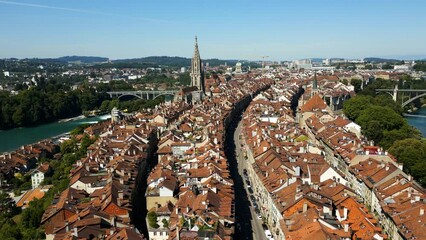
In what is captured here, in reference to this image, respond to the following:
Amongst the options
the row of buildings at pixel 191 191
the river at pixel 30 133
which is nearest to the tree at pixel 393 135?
the row of buildings at pixel 191 191

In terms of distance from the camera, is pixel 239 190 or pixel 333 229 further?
pixel 239 190

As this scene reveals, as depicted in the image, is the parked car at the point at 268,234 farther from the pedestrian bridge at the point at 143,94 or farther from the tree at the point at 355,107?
the pedestrian bridge at the point at 143,94

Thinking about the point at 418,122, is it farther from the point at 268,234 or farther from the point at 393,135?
the point at 268,234

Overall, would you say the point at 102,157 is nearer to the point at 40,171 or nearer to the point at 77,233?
the point at 40,171

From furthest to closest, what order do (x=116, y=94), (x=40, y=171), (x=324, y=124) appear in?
1. (x=116, y=94)
2. (x=324, y=124)
3. (x=40, y=171)

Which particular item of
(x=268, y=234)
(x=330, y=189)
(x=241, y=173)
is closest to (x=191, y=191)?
(x=268, y=234)

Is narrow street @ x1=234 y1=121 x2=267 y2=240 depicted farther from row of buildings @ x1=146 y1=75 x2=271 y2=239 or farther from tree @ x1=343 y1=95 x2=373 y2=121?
tree @ x1=343 y1=95 x2=373 y2=121

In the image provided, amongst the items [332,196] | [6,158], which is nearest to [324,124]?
[332,196]
